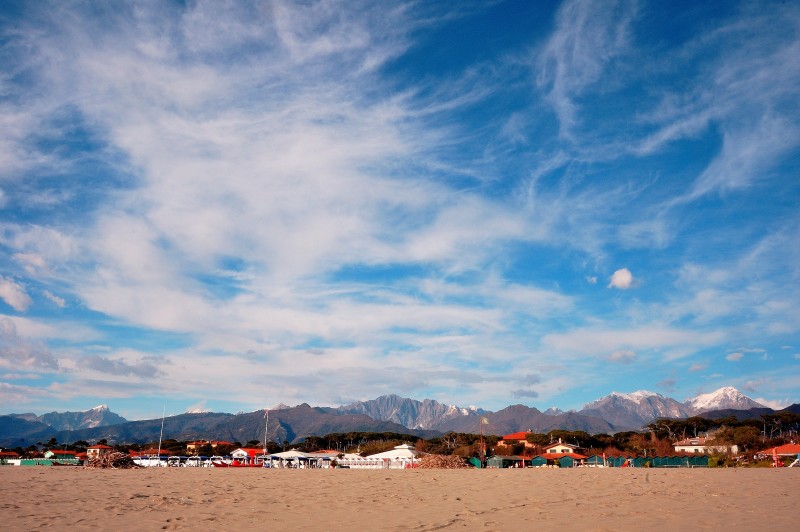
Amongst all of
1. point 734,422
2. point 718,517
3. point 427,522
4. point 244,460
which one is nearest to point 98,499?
point 427,522

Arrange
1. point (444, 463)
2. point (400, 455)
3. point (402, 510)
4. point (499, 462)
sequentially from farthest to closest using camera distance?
1. point (400, 455)
2. point (499, 462)
3. point (444, 463)
4. point (402, 510)

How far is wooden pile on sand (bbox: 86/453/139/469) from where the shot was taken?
42312mm

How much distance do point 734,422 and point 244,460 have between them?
88.1 meters

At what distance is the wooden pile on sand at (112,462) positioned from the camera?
4231 cm

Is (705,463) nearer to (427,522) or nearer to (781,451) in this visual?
(781,451)

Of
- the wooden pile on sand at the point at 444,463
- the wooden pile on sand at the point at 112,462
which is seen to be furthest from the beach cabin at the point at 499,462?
the wooden pile on sand at the point at 112,462

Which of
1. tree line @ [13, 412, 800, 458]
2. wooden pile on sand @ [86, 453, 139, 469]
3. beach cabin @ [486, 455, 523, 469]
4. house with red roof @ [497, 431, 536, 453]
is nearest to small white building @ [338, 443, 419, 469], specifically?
beach cabin @ [486, 455, 523, 469]

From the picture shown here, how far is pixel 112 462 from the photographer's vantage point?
139ft

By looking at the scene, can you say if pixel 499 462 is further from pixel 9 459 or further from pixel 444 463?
pixel 9 459

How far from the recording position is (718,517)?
10188 mm

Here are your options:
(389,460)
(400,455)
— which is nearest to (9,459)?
(389,460)

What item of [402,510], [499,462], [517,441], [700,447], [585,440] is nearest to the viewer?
[402,510]

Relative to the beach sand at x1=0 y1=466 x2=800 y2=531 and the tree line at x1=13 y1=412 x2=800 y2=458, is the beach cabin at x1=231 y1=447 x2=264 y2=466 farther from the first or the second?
the beach sand at x1=0 y1=466 x2=800 y2=531

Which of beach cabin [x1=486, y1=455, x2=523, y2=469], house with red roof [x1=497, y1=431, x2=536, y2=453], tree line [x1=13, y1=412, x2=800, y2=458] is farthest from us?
house with red roof [x1=497, y1=431, x2=536, y2=453]
